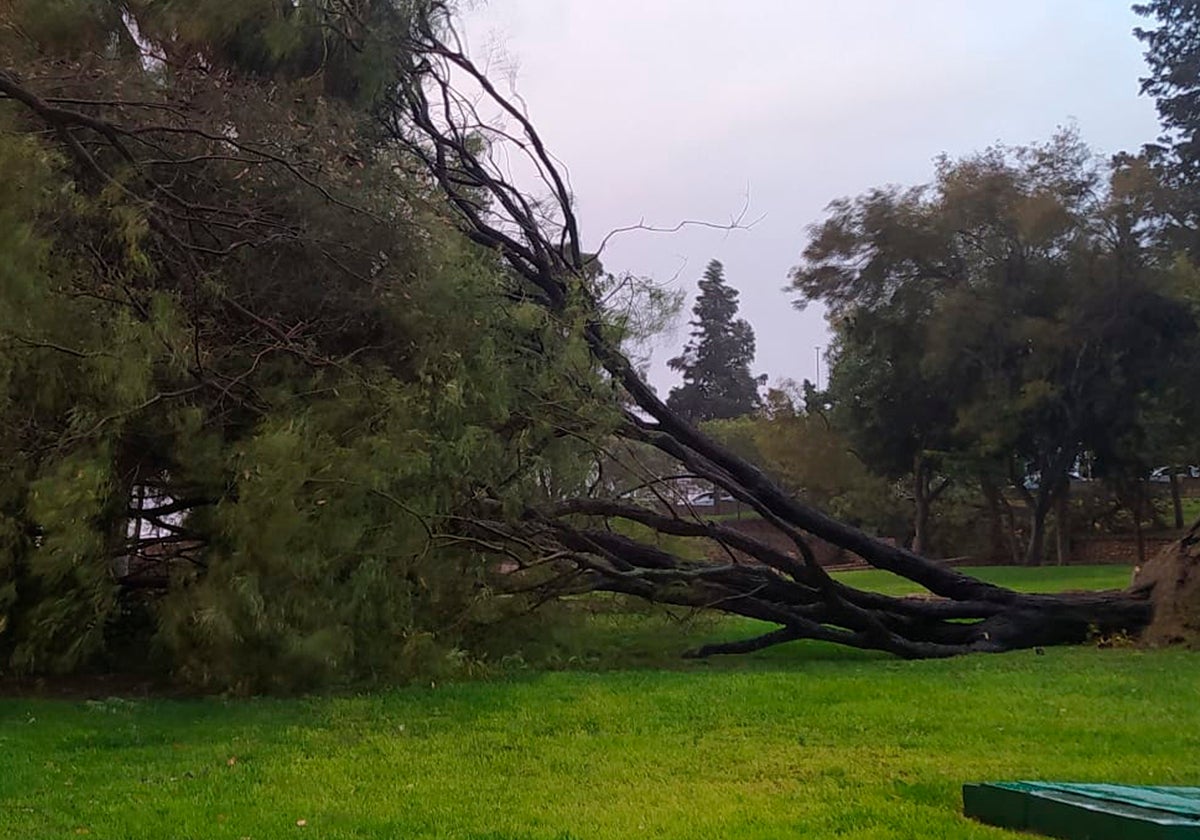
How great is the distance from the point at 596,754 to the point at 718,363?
173 ft

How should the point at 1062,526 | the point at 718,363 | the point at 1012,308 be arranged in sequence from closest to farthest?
1. the point at 1012,308
2. the point at 1062,526
3. the point at 718,363

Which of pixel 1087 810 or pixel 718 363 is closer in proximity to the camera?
pixel 1087 810

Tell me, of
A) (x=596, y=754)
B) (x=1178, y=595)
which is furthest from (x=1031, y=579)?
(x=596, y=754)

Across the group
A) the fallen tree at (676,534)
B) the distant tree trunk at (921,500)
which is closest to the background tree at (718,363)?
the distant tree trunk at (921,500)

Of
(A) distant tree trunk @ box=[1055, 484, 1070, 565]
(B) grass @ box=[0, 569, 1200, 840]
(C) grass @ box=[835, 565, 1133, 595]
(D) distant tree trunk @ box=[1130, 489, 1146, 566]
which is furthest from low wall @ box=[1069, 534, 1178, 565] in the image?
A: (B) grass @ box=[0, 569, 1200, 840]

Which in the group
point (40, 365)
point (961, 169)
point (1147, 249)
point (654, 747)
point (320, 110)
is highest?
point (961, 169)

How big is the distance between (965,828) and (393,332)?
5896mm

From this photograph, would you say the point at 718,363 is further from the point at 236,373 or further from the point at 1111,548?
the point at 236,373

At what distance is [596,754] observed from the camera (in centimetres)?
591

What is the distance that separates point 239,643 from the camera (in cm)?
767

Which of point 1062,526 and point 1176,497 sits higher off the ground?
point 1176,497

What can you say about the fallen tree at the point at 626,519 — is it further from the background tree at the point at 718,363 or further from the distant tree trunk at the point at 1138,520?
the background tree at the point at 718,363

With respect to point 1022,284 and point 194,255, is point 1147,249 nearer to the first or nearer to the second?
point 1022,284

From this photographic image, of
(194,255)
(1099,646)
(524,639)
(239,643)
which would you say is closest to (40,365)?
(194,255)
